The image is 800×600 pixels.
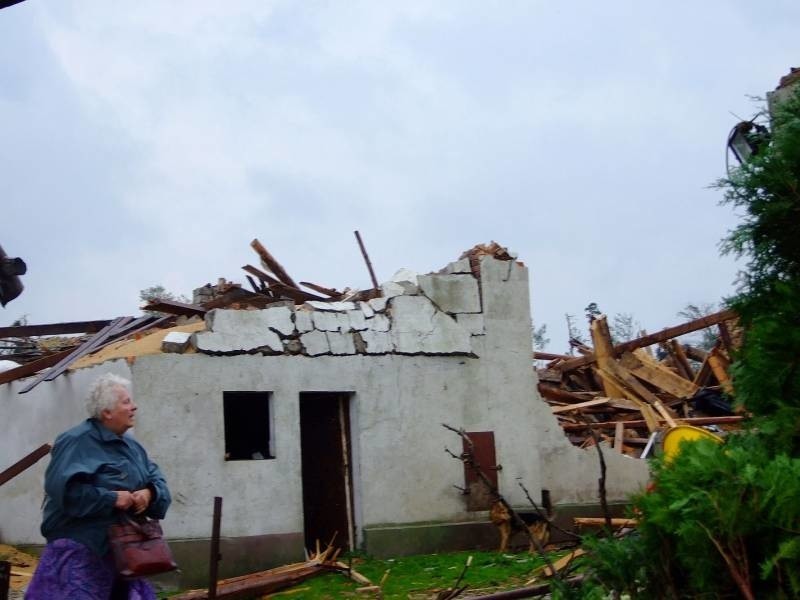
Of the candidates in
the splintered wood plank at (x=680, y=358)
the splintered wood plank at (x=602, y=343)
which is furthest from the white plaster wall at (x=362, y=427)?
the splintered wood plank at (x=680, y=358)

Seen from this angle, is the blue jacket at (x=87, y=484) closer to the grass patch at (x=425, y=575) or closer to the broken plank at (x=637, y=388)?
the grass patch at (x=425, y=575)

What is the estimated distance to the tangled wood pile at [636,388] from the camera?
1496cm

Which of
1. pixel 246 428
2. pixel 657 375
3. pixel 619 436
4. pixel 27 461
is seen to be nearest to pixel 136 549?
pixel 27 461

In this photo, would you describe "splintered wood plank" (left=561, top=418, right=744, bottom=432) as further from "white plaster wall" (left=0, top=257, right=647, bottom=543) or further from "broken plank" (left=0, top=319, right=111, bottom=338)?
A: "broken plank" (left=0, top=319, right=111, bottom=338)

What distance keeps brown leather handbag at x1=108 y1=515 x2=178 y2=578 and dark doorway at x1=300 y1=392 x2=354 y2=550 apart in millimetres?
7250

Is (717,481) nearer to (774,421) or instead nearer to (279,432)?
(774,421)

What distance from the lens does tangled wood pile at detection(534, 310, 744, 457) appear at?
15.0 metres

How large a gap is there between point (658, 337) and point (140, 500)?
12608 mm

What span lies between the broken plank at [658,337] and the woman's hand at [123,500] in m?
11.0

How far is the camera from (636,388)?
16.3m

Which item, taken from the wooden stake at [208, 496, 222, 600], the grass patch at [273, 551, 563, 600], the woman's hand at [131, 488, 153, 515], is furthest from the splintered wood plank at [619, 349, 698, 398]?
the woman's hand at [131, 488, 153, 515]

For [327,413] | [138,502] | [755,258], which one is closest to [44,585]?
[138,502]

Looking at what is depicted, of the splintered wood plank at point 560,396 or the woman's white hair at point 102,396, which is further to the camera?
the splintered wood plank at point 560,396

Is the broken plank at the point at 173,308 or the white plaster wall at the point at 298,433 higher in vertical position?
the broken plank at the point at 173,308
